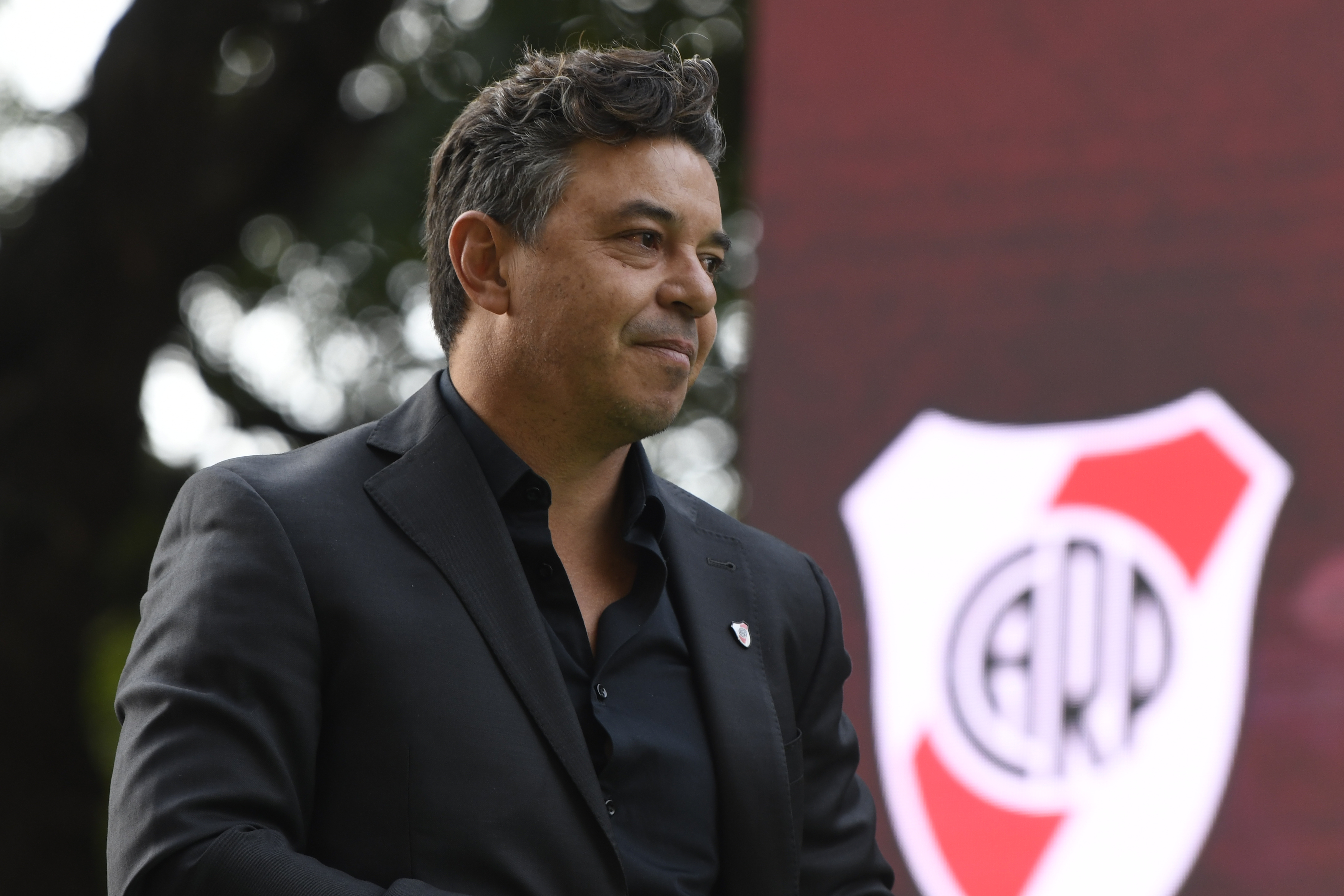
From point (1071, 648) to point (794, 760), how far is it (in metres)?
1.41

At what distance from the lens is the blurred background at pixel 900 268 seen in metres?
3.05

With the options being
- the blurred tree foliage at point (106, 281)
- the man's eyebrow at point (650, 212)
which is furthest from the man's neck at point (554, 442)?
the blurred tree foliage at point (106, 281)

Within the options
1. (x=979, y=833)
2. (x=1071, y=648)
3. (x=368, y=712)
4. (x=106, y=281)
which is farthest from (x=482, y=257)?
(x=106, y=281)

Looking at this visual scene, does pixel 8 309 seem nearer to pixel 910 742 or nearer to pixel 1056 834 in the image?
pixel 910 742

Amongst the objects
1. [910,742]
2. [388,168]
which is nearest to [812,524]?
[910,742]

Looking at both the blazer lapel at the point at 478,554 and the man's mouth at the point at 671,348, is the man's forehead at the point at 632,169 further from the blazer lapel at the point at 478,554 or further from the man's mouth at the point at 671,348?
the blazer lapel at the point at 478,554

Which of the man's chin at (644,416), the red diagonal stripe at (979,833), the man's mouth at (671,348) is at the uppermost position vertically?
the man's mouth at (671,348)

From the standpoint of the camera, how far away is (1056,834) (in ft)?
10.3

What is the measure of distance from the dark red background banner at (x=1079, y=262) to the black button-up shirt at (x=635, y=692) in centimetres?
161

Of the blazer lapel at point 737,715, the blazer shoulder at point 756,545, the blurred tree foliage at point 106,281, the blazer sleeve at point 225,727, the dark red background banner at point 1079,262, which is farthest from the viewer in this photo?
the blurred tree foliage at point 106,281

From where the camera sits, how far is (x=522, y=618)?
171cm

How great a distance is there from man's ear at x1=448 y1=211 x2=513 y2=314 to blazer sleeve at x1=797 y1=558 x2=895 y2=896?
0.61m

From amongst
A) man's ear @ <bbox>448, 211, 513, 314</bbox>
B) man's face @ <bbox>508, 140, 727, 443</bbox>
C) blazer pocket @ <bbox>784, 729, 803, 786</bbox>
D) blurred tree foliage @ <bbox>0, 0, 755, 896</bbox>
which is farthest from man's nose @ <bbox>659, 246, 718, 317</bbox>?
blurred tree foliage @ <bbox>0, 0, 755, 896</bbox>

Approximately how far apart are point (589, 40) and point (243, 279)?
2668 mm
